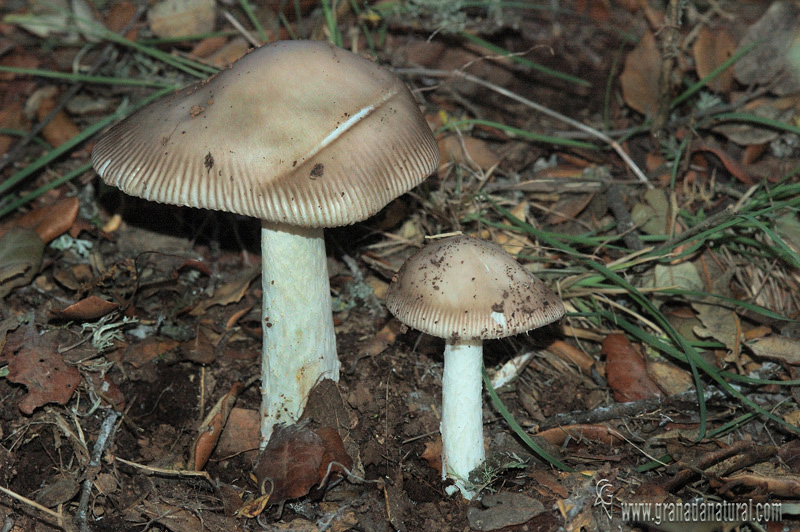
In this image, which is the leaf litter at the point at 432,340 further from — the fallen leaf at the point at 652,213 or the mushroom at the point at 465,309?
the mushroom at the point at 465,309

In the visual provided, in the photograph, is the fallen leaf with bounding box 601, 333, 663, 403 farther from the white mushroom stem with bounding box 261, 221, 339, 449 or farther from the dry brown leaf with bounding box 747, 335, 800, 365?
the white mushroom stem with bounding box 261, 221, 339, 449

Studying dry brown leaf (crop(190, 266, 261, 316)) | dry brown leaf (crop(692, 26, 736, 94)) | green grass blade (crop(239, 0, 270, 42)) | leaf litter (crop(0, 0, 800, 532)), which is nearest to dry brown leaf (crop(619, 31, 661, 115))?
leaf litter (crop(0, 0, 800, 532))

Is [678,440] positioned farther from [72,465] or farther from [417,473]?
[72,465]

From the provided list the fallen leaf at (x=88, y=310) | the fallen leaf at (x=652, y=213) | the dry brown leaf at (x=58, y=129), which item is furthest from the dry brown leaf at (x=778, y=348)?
A: the dry brown leaf at (x=58, y=129)

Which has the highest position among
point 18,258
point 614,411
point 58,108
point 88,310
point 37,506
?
point 58,108

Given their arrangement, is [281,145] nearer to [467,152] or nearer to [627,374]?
[467,152]

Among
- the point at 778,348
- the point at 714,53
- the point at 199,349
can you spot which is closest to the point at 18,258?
the point at 199,349
